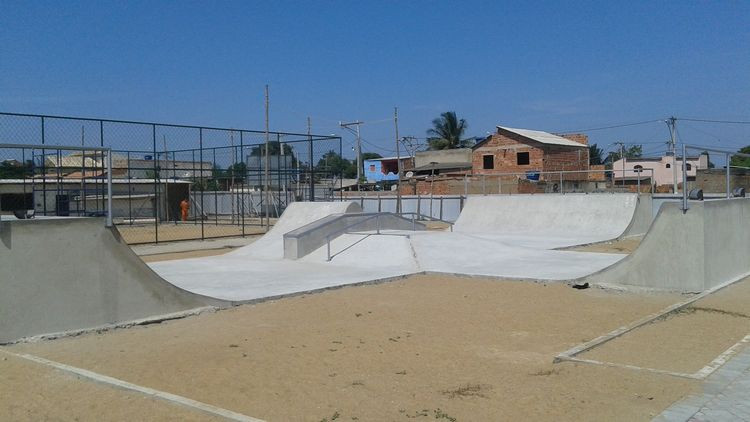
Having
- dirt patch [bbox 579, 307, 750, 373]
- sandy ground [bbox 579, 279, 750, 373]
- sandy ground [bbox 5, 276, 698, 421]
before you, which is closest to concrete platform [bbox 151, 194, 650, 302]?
sandy ground [bbox 5, 276, 698, 421]

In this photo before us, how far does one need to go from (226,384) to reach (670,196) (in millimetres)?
23577

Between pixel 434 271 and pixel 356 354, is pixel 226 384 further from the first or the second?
pixel 434 271

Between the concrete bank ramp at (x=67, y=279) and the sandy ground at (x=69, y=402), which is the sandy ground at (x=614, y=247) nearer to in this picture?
the concrete bank ramp at (x=67, y=279)

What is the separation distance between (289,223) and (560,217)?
11.1 meters

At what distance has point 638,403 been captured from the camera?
16.9ft

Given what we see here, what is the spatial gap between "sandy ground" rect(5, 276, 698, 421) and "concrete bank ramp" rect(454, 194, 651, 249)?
1246 cm

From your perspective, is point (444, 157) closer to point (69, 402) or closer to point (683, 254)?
point (683, 254)

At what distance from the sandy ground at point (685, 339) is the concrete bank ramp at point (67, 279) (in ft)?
18.7

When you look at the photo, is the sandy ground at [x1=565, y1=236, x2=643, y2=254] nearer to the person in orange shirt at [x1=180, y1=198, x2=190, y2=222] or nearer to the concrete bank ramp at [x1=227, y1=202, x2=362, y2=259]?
the concrete bank ramp at [x1=227, y1=202, x2=362, y2=259]

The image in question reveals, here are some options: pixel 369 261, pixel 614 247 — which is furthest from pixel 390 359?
pixel 614 247

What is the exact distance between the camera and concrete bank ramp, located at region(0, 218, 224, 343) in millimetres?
7336

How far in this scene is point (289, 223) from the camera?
67.5 feet

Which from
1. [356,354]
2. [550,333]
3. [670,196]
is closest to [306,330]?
[356,354]

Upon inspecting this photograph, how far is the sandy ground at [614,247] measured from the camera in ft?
61.5
